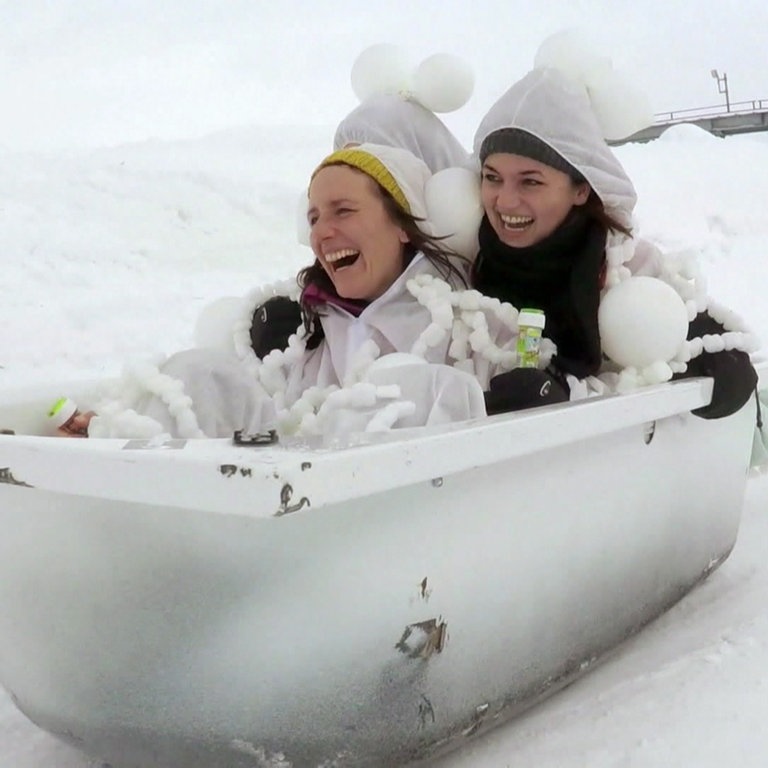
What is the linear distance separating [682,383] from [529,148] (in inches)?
15.8

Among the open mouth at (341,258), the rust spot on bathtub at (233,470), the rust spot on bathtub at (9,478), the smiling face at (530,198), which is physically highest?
the smiling face at (530,198)

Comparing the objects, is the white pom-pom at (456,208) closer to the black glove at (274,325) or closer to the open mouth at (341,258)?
the open mouth at (341,258)

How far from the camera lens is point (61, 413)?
Answer: 4.08 feet

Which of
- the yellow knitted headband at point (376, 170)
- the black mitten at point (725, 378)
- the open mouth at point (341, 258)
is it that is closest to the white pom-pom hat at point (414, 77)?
the yellow knitted headband at point (376, 170)

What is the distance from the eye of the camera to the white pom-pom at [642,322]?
4.38 feet

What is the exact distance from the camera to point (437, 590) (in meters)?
0.95

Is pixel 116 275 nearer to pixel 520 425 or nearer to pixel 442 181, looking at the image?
Answer: pixel 442 181

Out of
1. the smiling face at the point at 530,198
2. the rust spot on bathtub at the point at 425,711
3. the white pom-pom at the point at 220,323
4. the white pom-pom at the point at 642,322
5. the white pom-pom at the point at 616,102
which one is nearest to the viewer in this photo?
the rust spot on bathtub at the point at 425,711

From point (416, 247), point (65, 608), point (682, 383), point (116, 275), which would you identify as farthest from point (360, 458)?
point (116, 275)

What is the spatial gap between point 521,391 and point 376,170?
0.45 m

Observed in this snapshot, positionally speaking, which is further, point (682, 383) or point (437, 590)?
point (682, 383)

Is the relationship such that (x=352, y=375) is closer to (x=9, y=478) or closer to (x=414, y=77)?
(x=9, y=478)

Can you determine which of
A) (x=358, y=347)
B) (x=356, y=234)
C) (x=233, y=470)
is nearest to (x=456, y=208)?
(x=356, y=234)

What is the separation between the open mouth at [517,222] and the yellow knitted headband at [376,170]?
0.15 m
